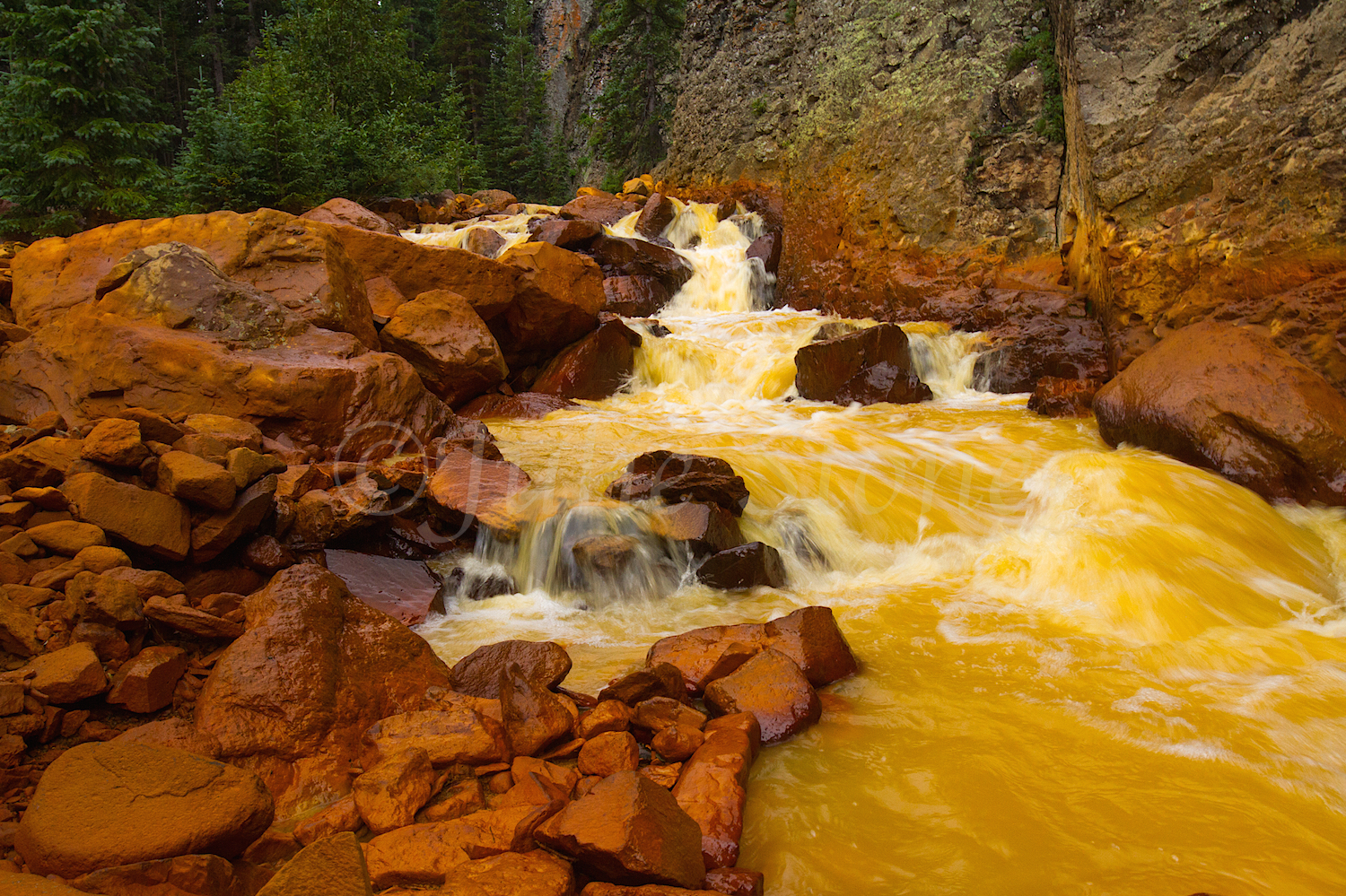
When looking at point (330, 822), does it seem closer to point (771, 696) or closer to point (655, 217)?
point (771, 696)

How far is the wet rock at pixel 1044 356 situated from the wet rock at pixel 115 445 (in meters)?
8.99

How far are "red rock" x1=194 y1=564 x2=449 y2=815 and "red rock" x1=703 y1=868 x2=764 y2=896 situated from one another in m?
1.31

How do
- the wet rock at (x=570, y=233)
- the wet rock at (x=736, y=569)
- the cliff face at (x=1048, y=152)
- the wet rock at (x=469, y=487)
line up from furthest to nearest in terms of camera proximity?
the wet rock at (x=570, y=233)
the cliff face at (x=1048, y=152)
the wet rock at (x=469, y=487)
the wet rock at (x=736, y=569)

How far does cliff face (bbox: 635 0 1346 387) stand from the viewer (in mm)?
6844

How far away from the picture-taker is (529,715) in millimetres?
2727

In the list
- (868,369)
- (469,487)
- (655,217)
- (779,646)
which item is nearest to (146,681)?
(779,646)

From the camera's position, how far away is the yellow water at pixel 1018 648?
240cm

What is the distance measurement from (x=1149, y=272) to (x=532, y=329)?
7342 mm

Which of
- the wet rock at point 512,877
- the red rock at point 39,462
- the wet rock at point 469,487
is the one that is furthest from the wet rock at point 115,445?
the wet rock at point 512,877

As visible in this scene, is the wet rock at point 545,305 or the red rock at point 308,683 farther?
the wet rock at point 545,305

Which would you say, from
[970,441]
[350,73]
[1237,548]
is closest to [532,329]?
[970,441]

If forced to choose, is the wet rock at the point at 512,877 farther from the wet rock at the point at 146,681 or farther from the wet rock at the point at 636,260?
the wet rock at the point at 636,260

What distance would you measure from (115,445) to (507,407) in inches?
196

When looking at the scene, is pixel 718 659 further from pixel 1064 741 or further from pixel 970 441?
pixel 970 441
